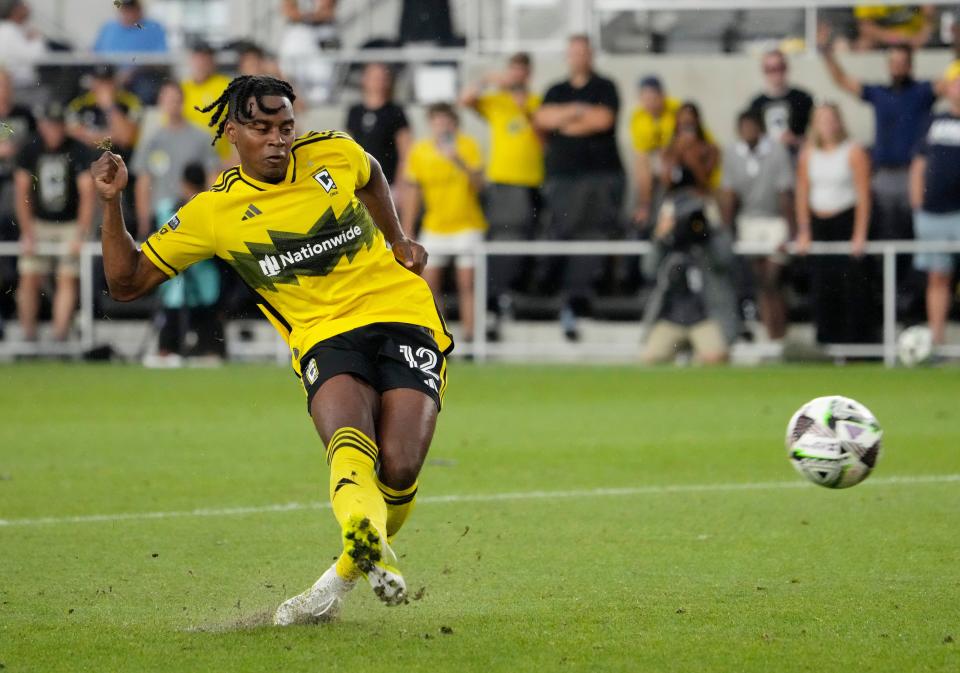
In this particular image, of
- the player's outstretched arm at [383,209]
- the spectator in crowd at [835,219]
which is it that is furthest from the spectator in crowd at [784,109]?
the player's outstretched arm at [383,209]

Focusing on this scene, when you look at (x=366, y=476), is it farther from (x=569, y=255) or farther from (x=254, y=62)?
(x=254, y=62)

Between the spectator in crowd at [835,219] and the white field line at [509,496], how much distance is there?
749cm

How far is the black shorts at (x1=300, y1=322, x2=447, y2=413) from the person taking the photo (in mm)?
6777

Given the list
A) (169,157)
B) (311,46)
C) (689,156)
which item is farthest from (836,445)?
(311,46)

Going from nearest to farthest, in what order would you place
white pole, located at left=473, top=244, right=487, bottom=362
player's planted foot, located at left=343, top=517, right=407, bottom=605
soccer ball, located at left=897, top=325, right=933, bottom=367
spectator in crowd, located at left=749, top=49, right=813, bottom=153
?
player's planted foot, located at left=343, top=517, right=407, bottom=605 < soccer ball, located at left=897, top=325, right=933, bottom=367 < spectator in crowd, located at left=749, top=49, right=813, bottom=153 < white pole, located at left=473, top=244, right=487, bottom=362

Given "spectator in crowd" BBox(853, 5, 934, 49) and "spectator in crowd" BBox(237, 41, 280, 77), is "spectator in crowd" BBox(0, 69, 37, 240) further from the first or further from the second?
"spectator in crowd" BBox(853, 5, 934, 49)

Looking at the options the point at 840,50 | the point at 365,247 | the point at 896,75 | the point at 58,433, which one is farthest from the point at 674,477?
the point at 840,50

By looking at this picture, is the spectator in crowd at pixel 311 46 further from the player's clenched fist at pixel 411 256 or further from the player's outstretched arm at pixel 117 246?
the player's outstretched arm at pixel 117 246

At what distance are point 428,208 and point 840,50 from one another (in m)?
5.47

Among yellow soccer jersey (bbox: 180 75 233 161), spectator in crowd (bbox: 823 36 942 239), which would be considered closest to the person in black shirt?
yellow soccer jersey (bbox: 180 75 233 161)

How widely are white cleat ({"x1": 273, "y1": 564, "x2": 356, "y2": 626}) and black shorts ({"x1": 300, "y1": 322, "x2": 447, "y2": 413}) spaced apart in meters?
0.75

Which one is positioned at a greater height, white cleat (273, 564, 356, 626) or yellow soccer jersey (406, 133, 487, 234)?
yellow soccer jersey (406, 133, 487, 234)

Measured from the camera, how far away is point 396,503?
6750mm

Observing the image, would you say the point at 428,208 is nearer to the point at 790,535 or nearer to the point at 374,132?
the point at 374,132
